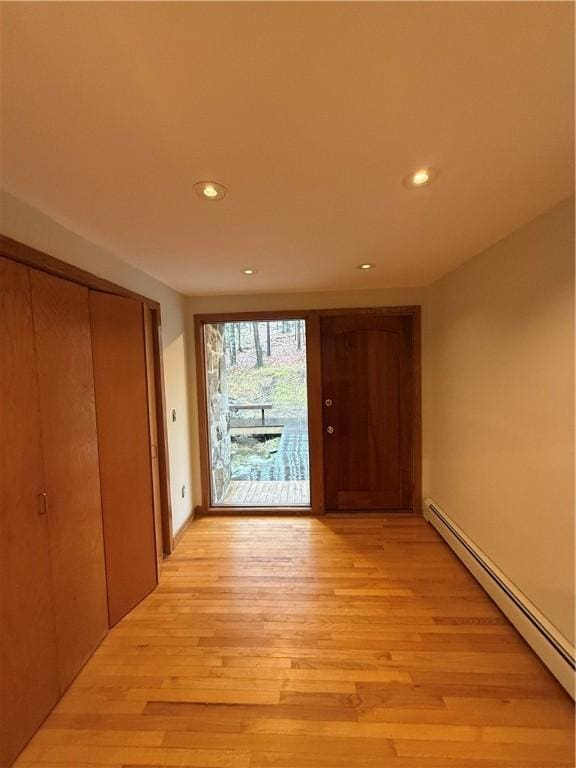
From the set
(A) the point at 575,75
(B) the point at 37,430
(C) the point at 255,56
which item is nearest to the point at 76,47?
(C) the point at 255,56

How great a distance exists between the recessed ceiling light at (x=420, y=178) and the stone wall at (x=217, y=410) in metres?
2.50

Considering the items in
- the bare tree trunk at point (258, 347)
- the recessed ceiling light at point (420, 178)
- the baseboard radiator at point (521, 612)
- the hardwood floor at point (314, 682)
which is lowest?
the hardwood floor at point (314, 682)

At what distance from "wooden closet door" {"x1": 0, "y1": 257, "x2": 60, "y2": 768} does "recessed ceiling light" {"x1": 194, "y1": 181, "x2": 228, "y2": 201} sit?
2.66ft

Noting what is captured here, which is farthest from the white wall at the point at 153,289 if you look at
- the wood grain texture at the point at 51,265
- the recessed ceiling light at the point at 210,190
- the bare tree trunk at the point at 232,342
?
the bare tree trunk at the point at 232,342

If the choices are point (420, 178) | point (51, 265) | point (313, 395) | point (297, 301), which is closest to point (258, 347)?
point (297, 301)

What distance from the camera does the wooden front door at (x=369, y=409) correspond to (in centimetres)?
323

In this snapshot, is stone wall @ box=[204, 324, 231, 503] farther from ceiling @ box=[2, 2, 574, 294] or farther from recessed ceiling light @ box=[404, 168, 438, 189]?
recessed ceiling light @ box=[404, 168, 438, 189]

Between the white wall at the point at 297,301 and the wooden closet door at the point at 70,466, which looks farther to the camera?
the white wall at the point at 297,301

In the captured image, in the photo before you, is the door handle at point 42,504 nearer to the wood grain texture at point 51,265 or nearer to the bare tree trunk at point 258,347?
the wood grain texture at point 51,265

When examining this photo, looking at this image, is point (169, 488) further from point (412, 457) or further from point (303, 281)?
point (412, 457)

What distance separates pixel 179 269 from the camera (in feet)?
7.78

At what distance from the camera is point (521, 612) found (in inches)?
69.1

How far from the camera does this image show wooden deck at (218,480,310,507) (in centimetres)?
356

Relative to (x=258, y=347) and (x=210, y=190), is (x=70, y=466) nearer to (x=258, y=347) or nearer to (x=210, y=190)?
(x=210, y=190)
